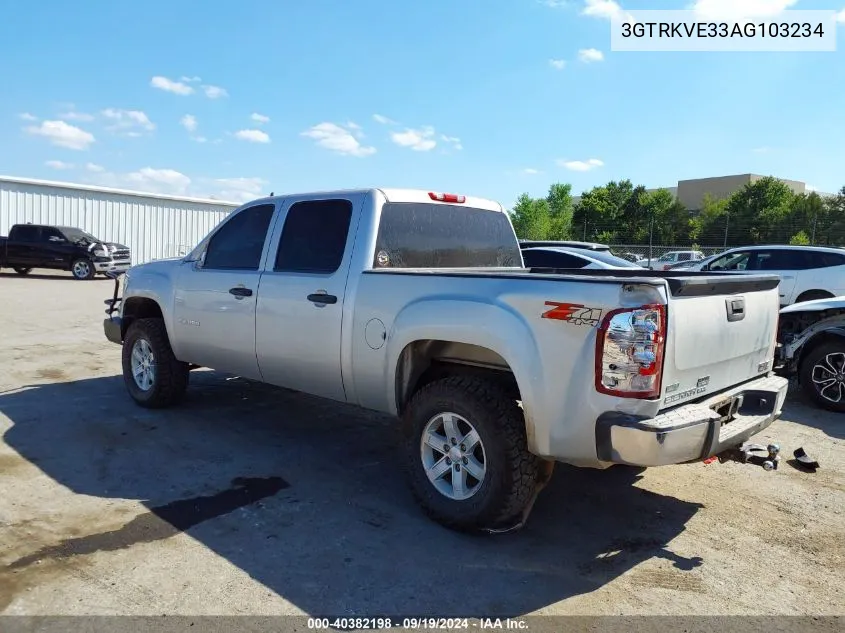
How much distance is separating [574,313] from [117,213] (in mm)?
29701

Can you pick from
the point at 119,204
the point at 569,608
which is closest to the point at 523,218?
the point at 119,204

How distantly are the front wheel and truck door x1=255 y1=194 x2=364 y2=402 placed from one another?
5.17 meters

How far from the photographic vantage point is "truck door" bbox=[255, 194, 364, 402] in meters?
4.56

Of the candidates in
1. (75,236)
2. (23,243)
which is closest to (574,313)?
(75,236)

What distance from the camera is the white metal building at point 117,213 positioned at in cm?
2620

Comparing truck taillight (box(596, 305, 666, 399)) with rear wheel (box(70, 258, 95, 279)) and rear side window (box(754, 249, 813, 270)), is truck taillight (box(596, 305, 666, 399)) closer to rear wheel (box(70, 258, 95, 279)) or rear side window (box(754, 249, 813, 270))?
rear side window (box(754, 249, 813, 270))

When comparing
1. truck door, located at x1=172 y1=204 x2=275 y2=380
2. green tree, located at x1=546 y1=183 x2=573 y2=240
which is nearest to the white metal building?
truck door, located at x1=172 y1=204 x2=275 y2=380

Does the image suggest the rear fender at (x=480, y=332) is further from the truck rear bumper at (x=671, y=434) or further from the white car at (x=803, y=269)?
the white car at (x=803, y=269)

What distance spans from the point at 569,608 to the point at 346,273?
2484mm

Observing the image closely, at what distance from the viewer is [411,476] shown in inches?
161

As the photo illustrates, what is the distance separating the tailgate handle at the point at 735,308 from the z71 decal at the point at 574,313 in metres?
0.98

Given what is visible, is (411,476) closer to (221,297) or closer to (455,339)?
(455,339)

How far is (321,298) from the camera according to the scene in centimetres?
458

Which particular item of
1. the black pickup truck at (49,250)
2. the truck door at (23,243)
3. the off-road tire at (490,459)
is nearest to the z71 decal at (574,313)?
the off-road tire at (490,459)
